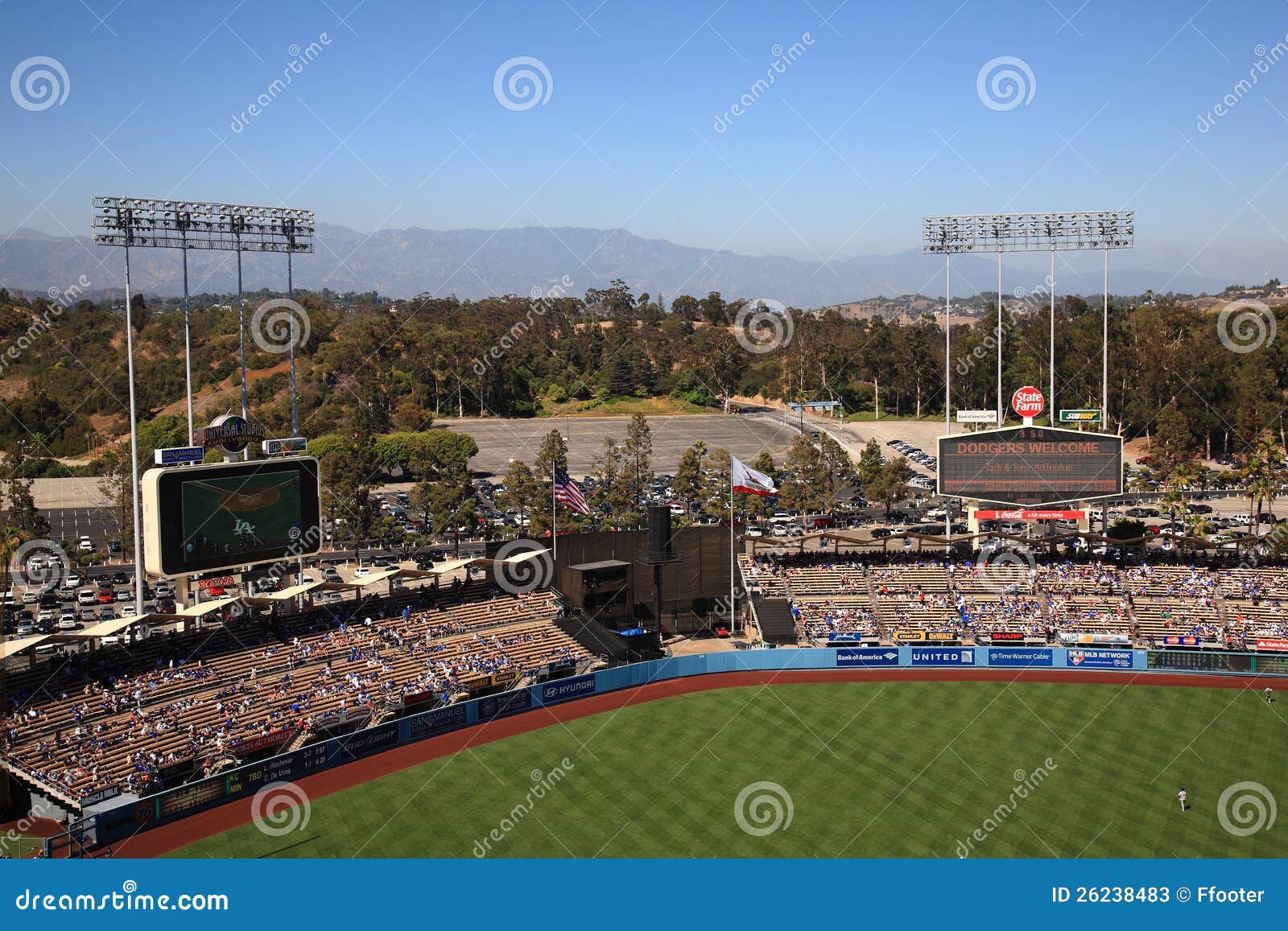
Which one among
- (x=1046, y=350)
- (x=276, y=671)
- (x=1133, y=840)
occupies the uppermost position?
(x=1046, y=350)

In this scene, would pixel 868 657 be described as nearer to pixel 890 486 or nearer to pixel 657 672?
pixel 657 672

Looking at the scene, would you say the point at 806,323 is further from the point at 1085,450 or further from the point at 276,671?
the point at 276,671

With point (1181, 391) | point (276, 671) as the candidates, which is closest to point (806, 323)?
point (1181, 391)

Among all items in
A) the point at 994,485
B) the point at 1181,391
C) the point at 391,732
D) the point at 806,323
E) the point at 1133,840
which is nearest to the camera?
the point at 1133,840

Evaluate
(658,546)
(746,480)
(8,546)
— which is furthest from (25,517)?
(746,480)

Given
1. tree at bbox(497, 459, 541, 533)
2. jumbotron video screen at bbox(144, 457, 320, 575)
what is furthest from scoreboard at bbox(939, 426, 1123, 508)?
jumbotron video screen at bbox(144, 457, 320, 575)

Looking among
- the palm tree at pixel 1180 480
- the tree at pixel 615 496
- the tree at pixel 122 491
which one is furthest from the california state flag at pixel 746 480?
the tree at pixel 122 491

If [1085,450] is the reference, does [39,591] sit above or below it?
below

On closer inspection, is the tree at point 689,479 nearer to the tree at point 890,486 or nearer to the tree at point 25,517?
the tree at point 890,486
